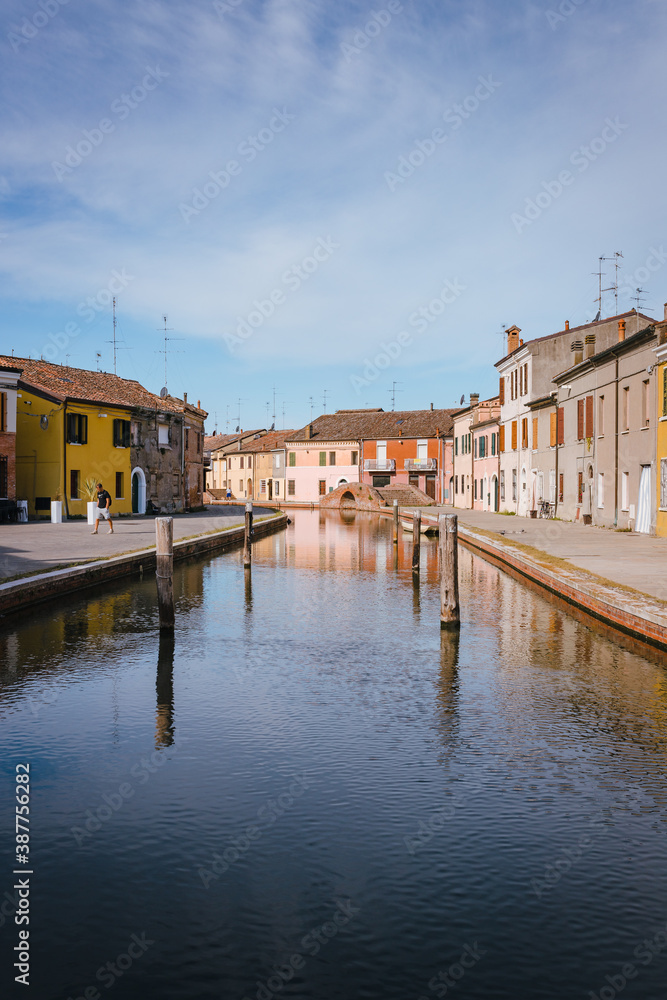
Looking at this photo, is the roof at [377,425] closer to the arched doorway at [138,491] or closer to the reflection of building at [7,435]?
the arched doorway at [138,491]

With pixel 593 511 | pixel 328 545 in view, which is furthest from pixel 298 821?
pixel 593 511

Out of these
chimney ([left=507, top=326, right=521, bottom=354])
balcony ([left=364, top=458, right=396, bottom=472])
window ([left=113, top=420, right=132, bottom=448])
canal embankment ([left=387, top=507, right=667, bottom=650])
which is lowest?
canal embankment ([left=387, top=507, right=667, bottom=650])

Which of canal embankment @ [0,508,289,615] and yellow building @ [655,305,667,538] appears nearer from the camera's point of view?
canal embankment @ [0,508,289,615]

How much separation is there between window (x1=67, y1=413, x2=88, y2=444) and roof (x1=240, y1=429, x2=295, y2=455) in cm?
4653

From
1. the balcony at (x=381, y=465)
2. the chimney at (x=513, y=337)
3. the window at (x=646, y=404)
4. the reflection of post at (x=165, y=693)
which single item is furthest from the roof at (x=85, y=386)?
the reflection of post at (x=165, y=693)

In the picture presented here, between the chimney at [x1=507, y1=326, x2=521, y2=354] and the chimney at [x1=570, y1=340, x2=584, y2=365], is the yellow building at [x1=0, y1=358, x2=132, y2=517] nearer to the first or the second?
the chimney at [x1=570, y1=340, x2=584, y2=365]

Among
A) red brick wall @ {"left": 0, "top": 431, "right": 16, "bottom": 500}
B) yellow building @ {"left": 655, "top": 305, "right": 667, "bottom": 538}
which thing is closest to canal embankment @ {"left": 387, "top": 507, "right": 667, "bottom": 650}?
yellow building @ {"left": 655, "top": 305, "right": 667, "bottom": 538}

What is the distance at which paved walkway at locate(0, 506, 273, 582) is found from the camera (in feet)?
60.0

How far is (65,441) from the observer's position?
41.0 m

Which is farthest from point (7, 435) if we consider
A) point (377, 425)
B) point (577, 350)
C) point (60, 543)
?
point (377, 425)

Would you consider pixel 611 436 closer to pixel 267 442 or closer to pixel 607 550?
pixel 607 550

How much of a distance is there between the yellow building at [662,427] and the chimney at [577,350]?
15.3 meters

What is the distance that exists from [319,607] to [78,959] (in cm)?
1163

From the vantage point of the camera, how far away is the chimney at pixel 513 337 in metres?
52.3
